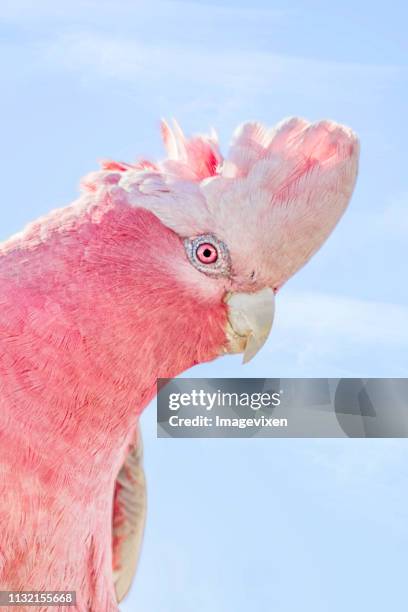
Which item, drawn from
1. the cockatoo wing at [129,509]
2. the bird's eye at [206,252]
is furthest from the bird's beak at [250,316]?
the cockatoo wing at [129,509]

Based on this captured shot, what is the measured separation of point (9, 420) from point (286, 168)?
1125 millimetres

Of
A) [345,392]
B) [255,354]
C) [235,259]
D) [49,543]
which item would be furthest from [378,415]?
[49,543]

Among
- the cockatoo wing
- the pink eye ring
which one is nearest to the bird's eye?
the pink eye ring

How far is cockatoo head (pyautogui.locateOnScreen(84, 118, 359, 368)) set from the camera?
3.47 meters

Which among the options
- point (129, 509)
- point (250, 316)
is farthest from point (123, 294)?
point (129, 509)

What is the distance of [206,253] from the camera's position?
11.4 ft

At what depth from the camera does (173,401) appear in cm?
382

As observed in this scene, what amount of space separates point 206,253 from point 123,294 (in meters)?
0.28

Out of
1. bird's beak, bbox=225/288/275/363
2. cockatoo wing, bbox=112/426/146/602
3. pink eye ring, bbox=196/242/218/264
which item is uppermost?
pink eye ring, bbox=196/242/218/264

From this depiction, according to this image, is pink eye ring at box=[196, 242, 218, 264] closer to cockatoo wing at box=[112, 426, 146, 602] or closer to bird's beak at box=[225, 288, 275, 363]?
bird's beak at box=[225, 288, 275, 363]

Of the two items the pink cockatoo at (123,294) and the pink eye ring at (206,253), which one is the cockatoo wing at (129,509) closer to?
the pink cockatoo at (123,294)

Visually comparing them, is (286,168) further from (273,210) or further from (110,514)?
(110,514)

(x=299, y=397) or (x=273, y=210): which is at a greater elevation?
(x=273, y=210)

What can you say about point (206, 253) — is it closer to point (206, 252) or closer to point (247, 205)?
point (206, 252)
